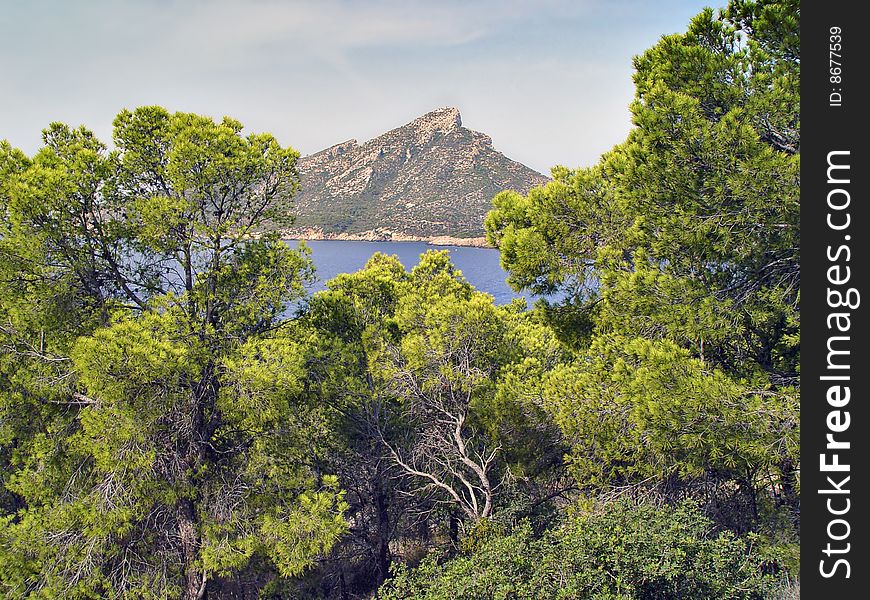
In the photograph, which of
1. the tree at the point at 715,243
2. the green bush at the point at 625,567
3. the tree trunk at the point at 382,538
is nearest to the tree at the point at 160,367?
the green bush at the point at 625,567

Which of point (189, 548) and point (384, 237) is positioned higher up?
point (384, 237)

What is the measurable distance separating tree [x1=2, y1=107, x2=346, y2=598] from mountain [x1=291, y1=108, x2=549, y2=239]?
121764mm

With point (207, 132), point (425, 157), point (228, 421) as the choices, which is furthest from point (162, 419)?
point (425, 157)

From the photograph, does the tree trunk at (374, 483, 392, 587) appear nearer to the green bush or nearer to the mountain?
the green bush

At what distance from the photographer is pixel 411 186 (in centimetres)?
16788

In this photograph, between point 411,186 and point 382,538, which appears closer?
point 382,538

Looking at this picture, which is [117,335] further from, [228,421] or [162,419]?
[228,421]

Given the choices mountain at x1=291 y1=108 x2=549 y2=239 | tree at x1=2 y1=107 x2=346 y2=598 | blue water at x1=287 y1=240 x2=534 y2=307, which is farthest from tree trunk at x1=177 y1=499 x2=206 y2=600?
mountain at x1=291 y1=108 x2=549 y2=239

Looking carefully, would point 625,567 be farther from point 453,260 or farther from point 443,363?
point 453,260

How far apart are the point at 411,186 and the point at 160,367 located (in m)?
164

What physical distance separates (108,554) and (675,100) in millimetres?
10565

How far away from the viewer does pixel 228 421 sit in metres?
9.48

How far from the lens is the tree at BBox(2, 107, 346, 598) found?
26.9 ft

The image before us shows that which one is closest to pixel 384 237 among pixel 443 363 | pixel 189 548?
pixel 443 363
